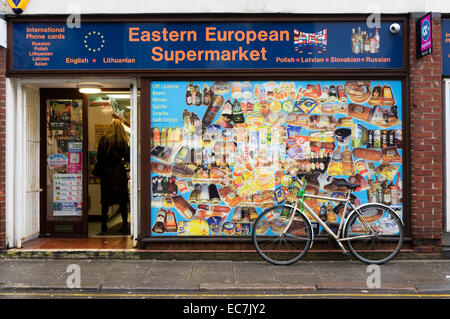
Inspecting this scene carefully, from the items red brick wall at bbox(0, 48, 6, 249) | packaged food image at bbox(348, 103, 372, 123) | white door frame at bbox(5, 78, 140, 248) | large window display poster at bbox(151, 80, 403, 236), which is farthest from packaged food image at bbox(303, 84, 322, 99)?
red brick wall at bbox(0, 48, 6, 249)

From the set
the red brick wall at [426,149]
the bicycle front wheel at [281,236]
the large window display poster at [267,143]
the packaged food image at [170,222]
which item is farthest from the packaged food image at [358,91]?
the packaged food image at [170,222]

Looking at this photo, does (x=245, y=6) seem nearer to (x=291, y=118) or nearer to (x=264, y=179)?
(x=291, y=118)

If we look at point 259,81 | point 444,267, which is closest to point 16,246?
point 259,81

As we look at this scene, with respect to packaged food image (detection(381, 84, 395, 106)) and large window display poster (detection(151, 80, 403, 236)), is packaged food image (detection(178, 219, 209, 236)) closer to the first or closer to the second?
large window display poster (detection(151, 80, 403, 236))

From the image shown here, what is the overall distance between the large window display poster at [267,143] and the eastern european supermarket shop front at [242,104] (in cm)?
2

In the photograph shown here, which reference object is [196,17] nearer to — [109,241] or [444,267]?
[109,241]

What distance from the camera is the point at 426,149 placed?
6.53 m

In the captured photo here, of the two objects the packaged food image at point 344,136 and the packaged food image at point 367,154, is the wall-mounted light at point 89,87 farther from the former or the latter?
the packaged food image at point 367,154

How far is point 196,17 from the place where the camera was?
21.7ft

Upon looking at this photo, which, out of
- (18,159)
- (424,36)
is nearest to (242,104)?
(424,36)

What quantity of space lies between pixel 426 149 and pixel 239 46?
11.2 ft

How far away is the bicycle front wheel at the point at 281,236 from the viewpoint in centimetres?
609

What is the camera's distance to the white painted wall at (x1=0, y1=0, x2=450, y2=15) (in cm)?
658

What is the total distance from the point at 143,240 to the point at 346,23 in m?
4.79
